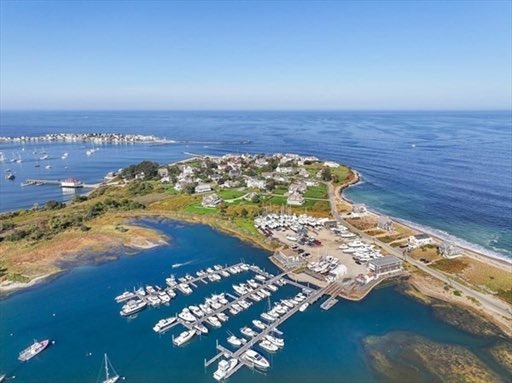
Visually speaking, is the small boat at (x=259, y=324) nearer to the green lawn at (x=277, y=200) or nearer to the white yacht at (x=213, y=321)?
the white yacht at (x=213, y=321)

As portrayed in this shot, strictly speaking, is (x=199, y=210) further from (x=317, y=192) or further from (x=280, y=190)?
(x=317, y=192)

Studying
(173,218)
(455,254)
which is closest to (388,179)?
(455,254)

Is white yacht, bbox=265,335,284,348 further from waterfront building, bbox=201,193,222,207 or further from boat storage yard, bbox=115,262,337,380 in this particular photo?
waterfront building, bbox=201,193,222,207

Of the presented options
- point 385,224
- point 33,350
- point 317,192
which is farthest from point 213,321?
point 317,192

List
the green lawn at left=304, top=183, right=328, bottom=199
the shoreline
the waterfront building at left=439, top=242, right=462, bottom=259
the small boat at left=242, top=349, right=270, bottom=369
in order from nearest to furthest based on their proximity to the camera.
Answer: the small boat at left=242, top=349, right=270, bottom=369 < the shoreline < the waterfront building at left=439, top=242, right=462, bottom=259 < the green lawn at left=304, top=183, right=328, bottom=199

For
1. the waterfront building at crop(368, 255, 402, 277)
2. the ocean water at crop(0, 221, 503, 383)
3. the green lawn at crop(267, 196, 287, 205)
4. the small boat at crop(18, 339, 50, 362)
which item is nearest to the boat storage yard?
the ocean water at crop(0, 221, 503, 383)

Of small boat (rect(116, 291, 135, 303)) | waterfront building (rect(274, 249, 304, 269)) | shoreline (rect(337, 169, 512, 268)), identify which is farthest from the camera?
shoreline (rect(337, 169, 512, 268))

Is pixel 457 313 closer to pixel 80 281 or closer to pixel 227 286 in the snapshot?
pixel 227 286
